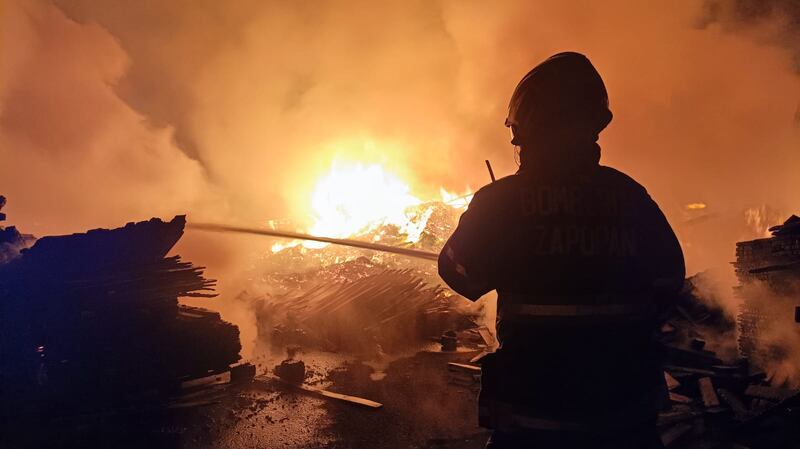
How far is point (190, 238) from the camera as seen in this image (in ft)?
47.2

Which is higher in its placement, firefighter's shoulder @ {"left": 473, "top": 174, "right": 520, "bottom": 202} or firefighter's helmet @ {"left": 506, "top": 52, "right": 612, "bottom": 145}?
firefighter's helmet @ {"left": 506, "top": 52, "right": 612, "bottom": 145}

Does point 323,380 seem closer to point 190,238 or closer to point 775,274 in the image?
point 775,274

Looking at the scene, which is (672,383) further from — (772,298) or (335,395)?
(335,395)

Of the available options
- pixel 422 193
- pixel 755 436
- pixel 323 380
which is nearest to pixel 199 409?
pixel 323 380

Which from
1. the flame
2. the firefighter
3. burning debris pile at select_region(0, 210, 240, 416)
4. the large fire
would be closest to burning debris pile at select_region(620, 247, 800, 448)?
the firefighter

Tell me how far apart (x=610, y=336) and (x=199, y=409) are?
19.3 ft

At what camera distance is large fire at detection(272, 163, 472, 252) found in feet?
56.4

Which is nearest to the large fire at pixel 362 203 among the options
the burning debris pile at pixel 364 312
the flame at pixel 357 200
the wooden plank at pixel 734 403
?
the flame at pixel 357 200

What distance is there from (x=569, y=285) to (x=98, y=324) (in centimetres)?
644

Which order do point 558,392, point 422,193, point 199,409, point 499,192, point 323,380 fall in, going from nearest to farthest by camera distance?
point 558,392, point 499,192, point 199,409, point 323,380, point 422,193

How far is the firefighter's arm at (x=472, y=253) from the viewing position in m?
2.06

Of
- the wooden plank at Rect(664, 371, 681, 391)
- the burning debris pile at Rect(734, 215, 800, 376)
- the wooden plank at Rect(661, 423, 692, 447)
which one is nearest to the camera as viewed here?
the wooden plank at Rect(661, 423, 692, 447)

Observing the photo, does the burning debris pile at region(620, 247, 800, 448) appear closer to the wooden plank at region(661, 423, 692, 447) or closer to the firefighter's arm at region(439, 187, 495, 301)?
the wooden plank at region(661, 423, 692, 447)

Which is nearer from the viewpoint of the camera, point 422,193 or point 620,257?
point 620,257
